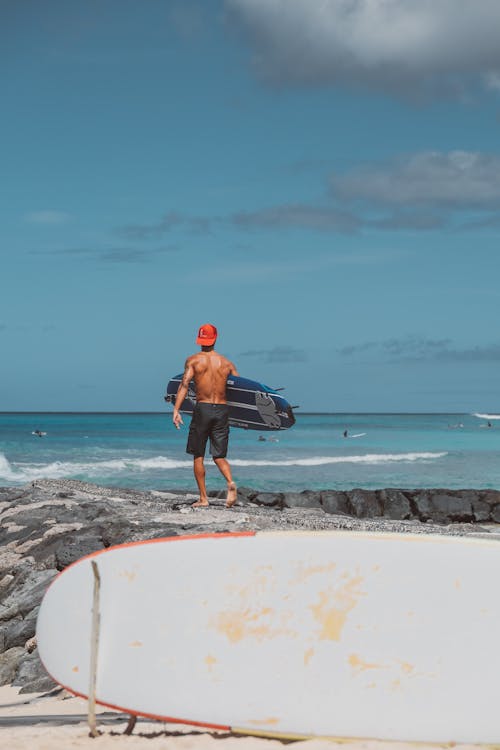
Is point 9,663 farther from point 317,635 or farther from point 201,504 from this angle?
point 201,504

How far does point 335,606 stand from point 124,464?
31.7 metres

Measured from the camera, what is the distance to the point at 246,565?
3.95 metres

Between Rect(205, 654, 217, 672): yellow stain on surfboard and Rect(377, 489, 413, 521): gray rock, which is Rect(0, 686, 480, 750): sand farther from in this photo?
Rect(377, 489, 413, 521): gray rock

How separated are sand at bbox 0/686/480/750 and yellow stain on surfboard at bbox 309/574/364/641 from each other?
1.60 feet

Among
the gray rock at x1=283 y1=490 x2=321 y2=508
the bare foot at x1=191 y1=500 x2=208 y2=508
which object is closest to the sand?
the bare foot at x1=191 y1=500 x2=208 y2=508

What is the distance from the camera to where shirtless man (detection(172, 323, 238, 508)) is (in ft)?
30.5

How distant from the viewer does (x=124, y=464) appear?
35.0 meters

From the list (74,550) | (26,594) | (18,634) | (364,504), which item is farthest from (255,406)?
(364,504)


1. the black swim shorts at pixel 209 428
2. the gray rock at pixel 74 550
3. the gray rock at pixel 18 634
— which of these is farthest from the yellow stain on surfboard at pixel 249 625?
the black swim shorts at pixel 209 428

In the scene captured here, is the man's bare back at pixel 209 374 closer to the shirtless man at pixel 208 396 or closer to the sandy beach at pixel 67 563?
the shirtless man at pixel 208 396

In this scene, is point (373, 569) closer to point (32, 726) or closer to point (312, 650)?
point (312, 650)

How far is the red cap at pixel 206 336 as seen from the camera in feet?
30.6

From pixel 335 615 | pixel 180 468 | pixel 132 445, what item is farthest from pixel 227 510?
pixel 132 445

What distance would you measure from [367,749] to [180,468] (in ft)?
97.0
